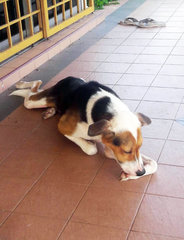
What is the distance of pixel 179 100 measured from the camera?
4.71m

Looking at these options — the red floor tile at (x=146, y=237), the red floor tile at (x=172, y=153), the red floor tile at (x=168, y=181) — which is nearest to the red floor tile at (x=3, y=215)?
the red floor tile at (x=146, y=237)

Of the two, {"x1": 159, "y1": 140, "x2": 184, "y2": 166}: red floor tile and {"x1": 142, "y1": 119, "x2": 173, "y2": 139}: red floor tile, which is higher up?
{"x1": 159, "y1": 140, "x2": 184, "y2": 166}: red floor tile

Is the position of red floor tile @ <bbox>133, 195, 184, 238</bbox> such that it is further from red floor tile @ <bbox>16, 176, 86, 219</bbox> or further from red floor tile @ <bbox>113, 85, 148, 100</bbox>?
red floor tile @ <bbox>113, 85, 148, 100</bbox>

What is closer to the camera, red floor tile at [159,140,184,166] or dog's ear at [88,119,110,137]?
dog's ear at [88,119,110,137]

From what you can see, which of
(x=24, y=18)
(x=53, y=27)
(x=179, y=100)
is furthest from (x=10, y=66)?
(x=179, y=100)

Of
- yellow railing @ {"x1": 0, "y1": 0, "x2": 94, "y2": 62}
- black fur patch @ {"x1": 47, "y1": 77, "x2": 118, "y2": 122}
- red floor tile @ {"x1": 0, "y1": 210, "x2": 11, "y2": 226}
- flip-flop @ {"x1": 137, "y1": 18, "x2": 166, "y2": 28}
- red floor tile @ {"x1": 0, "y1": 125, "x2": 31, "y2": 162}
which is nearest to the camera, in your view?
red floor tile @ {"x1": 0, "y1": 210, "x2": 11, "y2": 226}

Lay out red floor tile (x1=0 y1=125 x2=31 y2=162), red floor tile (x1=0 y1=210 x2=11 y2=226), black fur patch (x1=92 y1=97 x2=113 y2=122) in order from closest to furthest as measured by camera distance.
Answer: red floor tile (x1=0 y1=210 x2=11 y2=226) < black fur patch (x1=92 y1=97 x2=113 y2=122) < red floor tile (x1=0 y1=125 x2=31 y2=162)

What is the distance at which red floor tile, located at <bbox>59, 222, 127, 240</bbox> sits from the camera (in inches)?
111

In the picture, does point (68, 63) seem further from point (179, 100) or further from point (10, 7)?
point (179, 100)

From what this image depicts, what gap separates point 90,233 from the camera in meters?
2.85

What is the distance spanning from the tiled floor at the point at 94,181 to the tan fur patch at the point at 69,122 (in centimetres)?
17

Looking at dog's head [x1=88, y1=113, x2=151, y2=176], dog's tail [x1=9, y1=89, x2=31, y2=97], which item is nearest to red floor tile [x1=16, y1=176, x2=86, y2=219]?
dog's head [x1=88, y1=113, x2=151, y2=176]

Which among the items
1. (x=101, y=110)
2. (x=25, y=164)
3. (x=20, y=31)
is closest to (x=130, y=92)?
(x=101, y=110)

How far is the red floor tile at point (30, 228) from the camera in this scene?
2.87m
